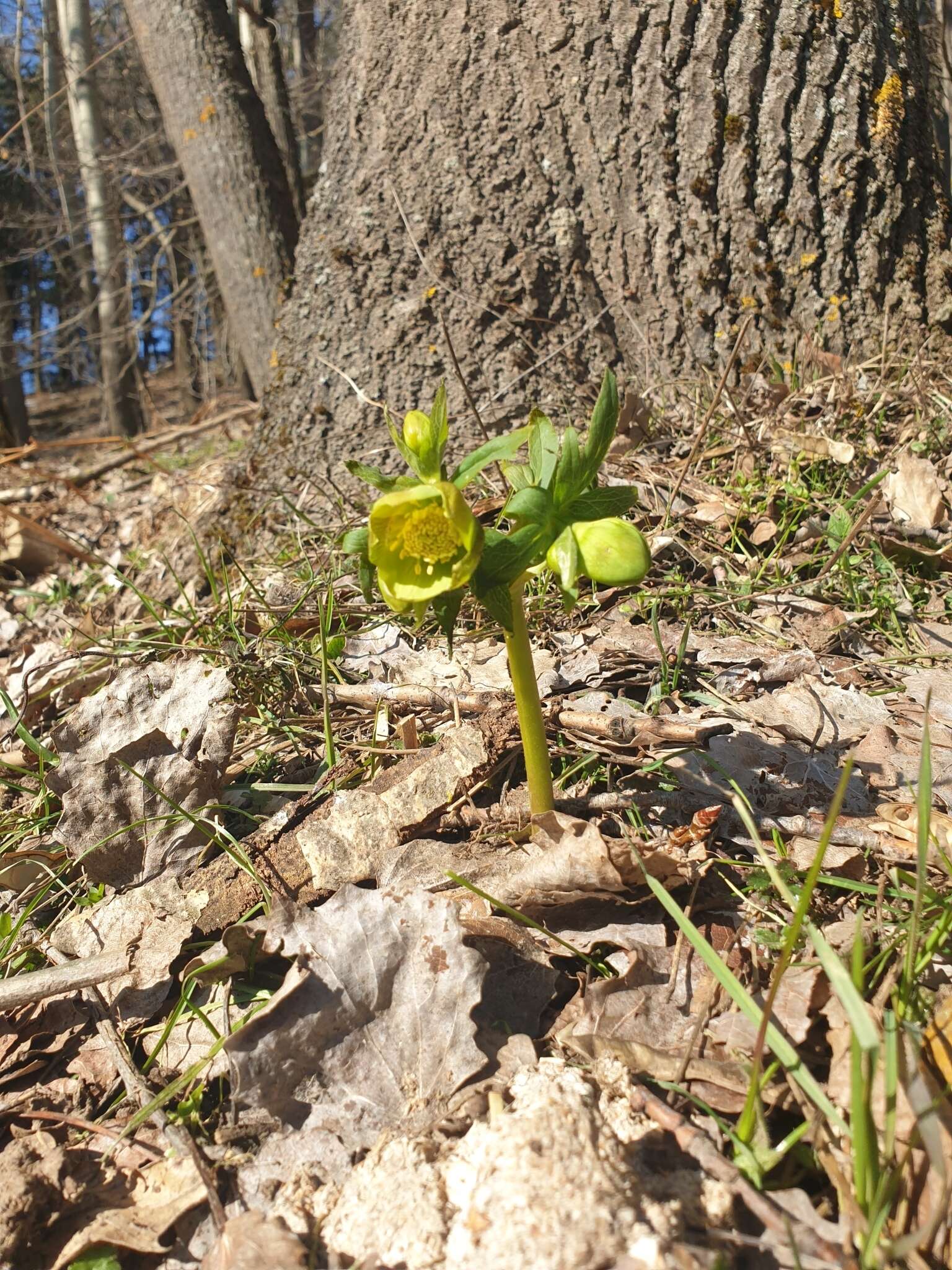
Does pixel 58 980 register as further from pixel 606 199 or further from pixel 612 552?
pixel 606 199

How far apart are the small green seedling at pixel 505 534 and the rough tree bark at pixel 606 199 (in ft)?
4.98

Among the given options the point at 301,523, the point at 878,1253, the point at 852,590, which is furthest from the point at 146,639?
the point at 878,1253

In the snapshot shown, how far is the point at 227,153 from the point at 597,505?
3604 millimetres

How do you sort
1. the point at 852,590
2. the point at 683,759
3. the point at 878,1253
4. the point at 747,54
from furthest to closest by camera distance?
the point at 747,54 → the point at 852,590 → the point at 683,759 → the point at 878,1253

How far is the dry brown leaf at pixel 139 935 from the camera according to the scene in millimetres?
1356

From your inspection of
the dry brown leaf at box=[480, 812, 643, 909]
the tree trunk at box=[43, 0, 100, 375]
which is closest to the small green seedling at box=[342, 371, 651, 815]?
the dry brown leaf at box=[480, 812, 643, 909]

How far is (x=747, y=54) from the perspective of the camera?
8.21 ft

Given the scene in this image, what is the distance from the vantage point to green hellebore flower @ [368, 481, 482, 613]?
1079 millimetres

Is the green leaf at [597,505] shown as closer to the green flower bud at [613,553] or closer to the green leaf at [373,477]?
the green flower bud at [613,553]

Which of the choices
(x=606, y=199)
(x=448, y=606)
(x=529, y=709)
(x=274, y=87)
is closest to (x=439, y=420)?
(x=448, y=606)

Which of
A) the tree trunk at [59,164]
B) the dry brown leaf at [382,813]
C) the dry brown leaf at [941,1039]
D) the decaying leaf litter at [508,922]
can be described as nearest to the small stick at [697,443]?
the decaying leaf litter at [508,922]

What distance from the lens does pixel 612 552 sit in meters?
1.09

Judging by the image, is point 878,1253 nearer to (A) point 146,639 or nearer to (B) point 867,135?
(A) point 146,639

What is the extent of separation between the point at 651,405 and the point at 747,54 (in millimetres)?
1011
